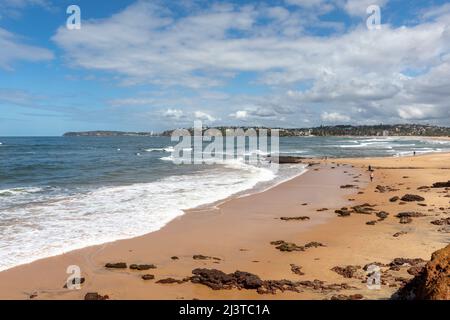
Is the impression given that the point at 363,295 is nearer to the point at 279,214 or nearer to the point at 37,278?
the point at 37,278

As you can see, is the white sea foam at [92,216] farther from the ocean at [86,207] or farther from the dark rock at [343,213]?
the dark rock at [343,213]

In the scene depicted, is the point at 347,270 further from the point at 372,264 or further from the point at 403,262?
the point at 403,262

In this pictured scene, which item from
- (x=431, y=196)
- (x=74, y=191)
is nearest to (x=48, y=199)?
(x=74, y=191)

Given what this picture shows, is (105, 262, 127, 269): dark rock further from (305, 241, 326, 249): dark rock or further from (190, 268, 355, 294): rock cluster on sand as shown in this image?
(305, 241, 326, 249): dark rock

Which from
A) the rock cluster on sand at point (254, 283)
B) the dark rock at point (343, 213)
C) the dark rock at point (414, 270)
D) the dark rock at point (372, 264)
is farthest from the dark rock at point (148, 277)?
the dark rock at point (343, 213)

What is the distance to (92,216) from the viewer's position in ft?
55.5

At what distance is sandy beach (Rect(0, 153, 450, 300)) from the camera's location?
356 inches

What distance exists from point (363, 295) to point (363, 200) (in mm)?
14112

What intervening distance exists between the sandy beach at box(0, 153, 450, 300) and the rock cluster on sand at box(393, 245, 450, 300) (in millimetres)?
1903

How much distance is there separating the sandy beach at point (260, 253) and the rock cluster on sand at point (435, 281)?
190cm

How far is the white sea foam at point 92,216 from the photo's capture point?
12.5m

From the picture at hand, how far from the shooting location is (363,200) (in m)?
21.7

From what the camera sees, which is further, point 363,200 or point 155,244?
point 363,200

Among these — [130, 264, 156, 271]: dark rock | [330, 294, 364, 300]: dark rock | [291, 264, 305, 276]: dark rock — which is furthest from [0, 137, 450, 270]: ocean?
[330, 294, 364, 300]: dark rock
